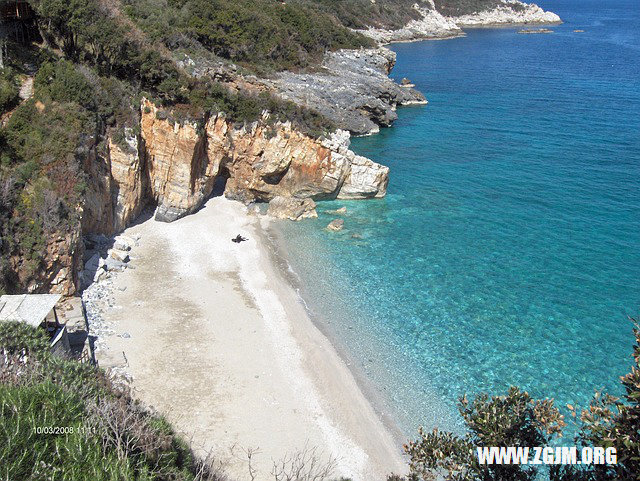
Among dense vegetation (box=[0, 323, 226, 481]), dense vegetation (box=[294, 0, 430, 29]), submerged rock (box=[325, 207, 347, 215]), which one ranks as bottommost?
submerged rock (box=[325, 207, 347, 215])

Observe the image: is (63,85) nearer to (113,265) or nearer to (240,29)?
(113,265)

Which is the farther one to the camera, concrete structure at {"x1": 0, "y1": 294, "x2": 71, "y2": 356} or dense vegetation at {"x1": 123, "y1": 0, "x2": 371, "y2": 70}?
dense vegetation at {"x1": 123, "y1": 0, "x2": 371, "y2": 70}

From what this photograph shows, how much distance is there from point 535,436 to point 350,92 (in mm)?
46073

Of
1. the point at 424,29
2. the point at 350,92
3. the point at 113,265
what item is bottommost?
the point at 113,265

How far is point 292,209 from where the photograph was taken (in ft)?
108

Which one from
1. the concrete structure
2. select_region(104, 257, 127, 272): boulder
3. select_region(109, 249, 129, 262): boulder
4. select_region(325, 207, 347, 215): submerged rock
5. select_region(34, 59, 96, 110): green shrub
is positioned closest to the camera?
the concrete structure

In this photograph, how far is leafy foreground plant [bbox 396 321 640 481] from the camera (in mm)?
7844

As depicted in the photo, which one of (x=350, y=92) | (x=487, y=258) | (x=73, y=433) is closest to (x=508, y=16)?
(x=350, y=92)

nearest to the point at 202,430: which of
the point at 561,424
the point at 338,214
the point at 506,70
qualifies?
the point at 561,424

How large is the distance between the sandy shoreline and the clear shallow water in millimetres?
1684

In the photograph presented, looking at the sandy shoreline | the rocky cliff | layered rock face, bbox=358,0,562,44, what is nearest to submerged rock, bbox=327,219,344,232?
the rocky cliff

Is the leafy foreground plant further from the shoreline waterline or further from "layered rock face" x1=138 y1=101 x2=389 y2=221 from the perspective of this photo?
"layered rock face" x1=138 y1=101 x2=389 y2=221

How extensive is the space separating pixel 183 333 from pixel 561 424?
15556 millimetres

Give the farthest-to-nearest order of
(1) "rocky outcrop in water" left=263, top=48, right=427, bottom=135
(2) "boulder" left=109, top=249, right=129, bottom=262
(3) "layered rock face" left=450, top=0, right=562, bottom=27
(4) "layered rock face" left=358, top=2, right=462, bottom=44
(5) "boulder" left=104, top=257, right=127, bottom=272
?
(3) "layered rock face" left=450, top=0, right=562, bottom=27, (4) "layered rock face" left=358, top=2, right=462, bottom=44, (1) "rocky outcrop in water" left=263, top=48, right=427, bottom=135, (2) "boulder" left=109, top=249, right=129, bottom=262, (5) "boulder" left=104, top=257, right=127, bottom=272
